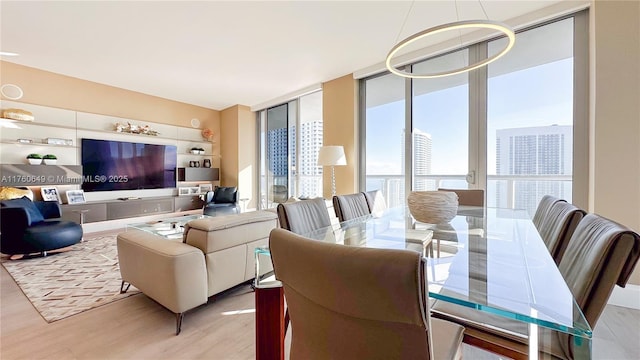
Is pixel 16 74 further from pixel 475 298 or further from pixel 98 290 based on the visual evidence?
pixel 475 298

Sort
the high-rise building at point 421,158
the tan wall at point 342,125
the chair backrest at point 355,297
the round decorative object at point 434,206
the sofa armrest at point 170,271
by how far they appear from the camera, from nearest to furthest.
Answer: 1. the chair backrest at point 355,297
2. the sofa armrest at point 170,271
3. the round decorative object at point 434,206
4. the high-rise building at point 421,158
5. the tan wall at point 342,125

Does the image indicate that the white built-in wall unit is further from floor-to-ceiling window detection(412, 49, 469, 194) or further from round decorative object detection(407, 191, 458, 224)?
round decorative object detection(407, 191, 458, 224)

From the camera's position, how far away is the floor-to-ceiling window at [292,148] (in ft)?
17.5

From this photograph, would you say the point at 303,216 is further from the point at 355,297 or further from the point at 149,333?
the point at 149,333

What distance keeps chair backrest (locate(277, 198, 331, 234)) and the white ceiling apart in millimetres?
2057

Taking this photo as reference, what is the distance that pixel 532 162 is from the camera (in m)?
2.79

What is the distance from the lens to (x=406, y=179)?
3670 mm

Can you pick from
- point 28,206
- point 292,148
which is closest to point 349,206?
point 292,148

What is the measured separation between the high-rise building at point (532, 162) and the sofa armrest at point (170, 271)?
326 centimetres

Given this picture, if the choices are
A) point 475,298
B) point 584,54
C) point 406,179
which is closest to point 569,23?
point 584,54

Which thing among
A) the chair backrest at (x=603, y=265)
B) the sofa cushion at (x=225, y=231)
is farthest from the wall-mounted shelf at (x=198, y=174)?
the chair backrest at (x=603, y=265)

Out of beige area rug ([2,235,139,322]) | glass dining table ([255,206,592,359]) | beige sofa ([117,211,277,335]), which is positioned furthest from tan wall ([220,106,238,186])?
glass dining table ([255,206,592,359])

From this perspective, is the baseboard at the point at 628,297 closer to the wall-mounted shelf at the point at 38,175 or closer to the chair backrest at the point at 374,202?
the chair backrest at the point at 374,202

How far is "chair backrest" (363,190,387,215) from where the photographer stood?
2584mm
